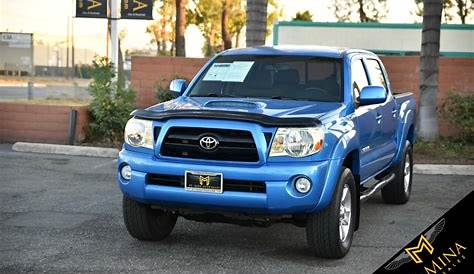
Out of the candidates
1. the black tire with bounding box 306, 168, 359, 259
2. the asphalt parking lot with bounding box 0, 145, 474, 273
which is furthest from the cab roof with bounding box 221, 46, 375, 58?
the asphalt parking lot with bounding box 0, 145, 474, 273

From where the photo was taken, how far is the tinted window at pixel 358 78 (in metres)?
7.03

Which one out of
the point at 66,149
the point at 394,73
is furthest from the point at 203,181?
the point at 394,73

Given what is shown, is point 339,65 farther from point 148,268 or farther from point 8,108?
point 8,108

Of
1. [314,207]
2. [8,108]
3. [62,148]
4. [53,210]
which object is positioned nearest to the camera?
[314,207]

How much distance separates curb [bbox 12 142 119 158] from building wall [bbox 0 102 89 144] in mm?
577

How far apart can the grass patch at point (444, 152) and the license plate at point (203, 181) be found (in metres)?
7.21

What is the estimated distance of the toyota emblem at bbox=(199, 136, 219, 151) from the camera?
5758 mm

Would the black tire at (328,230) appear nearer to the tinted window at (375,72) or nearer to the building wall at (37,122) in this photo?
the tinted window at (375,72)

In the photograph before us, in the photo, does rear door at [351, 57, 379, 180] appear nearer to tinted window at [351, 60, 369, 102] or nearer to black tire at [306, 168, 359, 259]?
tinted window at [351, 60, 369, 102]

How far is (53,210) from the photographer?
7.95 metres

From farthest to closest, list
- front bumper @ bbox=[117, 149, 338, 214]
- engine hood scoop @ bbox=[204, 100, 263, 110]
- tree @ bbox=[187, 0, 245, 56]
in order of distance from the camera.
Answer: tree @ bbox=[187, 0, 245, 56] < engine hood scoop @ bbox=[204, 100, 263, 110] < front bumper @ bbox=[117, 149, 338, 214]

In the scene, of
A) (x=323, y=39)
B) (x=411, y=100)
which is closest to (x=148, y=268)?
(x=411, y=100)

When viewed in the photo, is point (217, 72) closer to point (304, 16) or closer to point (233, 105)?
point (233, 105)

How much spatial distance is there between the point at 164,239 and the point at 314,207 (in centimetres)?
173
